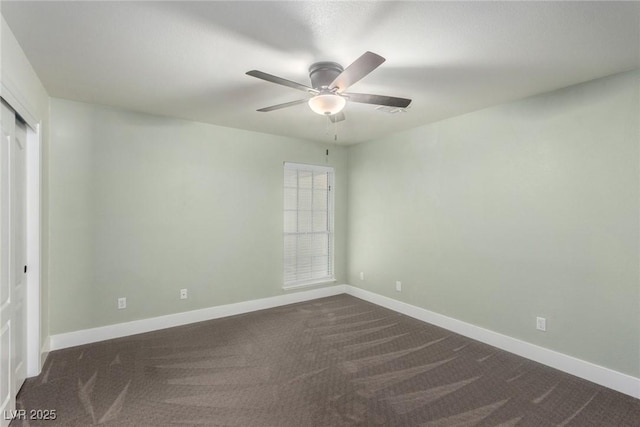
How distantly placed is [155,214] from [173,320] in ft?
4.35

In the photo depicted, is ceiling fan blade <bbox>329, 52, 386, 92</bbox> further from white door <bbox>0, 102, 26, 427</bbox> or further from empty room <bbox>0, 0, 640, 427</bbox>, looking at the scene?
white door <bbox>0, 102, 26, 427</bbox>

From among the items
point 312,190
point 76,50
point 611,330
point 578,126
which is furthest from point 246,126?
point 611,330

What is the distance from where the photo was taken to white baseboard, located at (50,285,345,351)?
3105 millimetres

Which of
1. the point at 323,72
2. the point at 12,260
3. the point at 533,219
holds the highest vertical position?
the point at 323,72

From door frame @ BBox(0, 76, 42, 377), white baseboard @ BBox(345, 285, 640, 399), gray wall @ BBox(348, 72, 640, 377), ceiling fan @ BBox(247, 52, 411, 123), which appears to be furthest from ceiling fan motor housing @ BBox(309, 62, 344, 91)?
white baseboard @ BBox(345, 285, 640, 399)

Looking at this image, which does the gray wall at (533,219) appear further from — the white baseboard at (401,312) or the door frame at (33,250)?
the door frame at (33,250)

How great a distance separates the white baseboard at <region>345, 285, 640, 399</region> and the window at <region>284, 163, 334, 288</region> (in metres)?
1.36

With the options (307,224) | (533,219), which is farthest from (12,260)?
(533,219)

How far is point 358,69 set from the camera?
5.88 ft

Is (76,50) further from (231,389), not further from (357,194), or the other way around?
(357,194)

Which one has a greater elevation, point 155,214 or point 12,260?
point 155,214

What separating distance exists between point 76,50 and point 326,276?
4.15 metres

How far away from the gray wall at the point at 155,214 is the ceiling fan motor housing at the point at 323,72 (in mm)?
2153

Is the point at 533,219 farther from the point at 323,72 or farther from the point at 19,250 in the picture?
the point at 19,250
